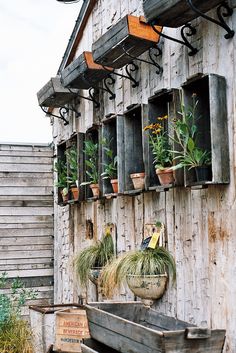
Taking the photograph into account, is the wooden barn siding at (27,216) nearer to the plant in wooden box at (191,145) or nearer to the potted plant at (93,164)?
the potted plant at (93,164)

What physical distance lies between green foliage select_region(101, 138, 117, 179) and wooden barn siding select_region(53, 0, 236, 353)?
232 millimetres

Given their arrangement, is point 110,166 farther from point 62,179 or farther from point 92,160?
point 62,179

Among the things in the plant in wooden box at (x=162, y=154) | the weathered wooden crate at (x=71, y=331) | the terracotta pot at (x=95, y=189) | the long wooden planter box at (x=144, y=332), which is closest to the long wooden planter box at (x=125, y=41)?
the plant in wooden box at (x=162, y=154)

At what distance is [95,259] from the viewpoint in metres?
4.53

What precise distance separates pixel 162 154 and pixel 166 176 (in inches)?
6.2

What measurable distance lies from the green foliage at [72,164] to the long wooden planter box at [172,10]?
80.5 inches

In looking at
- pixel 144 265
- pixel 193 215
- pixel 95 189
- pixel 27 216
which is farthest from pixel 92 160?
pixel 27 216

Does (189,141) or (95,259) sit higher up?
(189,141)

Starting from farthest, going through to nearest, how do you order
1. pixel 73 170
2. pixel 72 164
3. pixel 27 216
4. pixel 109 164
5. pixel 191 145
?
pixel 27 216 → pixel 73 170 → pixel 72 164 → pixel 109 164 → pixel 191 145

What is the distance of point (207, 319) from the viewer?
3191 millimetres

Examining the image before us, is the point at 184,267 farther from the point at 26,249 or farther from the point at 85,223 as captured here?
the point at 26,249

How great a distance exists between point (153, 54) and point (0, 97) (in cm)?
554

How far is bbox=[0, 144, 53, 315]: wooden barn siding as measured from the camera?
598 cm

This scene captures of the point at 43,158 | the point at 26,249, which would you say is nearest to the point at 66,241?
the point at 26,249
